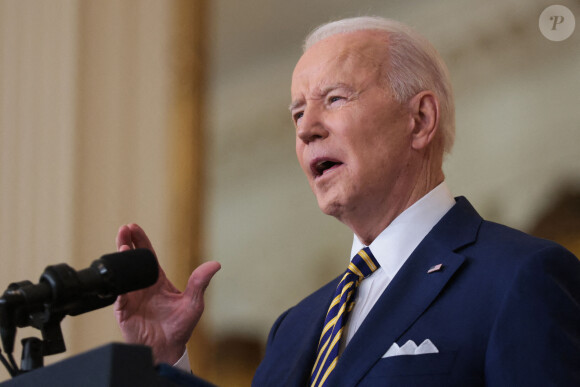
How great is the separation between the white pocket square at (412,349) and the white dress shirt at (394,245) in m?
0.21

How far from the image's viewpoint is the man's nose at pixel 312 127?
209cm

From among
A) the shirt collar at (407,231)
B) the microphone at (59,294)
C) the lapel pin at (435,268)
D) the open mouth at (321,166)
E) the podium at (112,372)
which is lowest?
the lapel pin at (435,268)

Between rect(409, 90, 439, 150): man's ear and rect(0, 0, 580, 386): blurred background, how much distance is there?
114 cm

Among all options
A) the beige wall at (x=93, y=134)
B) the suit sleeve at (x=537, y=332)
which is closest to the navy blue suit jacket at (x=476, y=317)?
the suit sleeve at (x=537, y=332)

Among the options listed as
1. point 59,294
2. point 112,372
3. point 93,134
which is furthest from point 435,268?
point 93,134

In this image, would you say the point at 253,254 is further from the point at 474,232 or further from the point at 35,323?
the point at 35,323

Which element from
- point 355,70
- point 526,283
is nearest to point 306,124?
point 355,70

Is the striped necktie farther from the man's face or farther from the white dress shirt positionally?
the man's face

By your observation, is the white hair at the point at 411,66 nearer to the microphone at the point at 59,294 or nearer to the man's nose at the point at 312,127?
the man's nose at the point at 312,127

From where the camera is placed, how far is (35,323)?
1171mm

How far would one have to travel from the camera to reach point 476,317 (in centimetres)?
169

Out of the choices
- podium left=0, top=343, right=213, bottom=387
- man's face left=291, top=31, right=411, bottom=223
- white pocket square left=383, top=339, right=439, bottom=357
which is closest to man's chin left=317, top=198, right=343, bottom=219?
man's face left=291, top=31, right=411, bottom=223

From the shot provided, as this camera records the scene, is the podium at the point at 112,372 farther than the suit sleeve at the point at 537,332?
No

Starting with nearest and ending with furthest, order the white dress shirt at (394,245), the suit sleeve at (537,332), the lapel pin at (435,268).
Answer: the suit sleeve at (537,332), the lapel pin at (435,268), the white dress shirt at (394,245)
